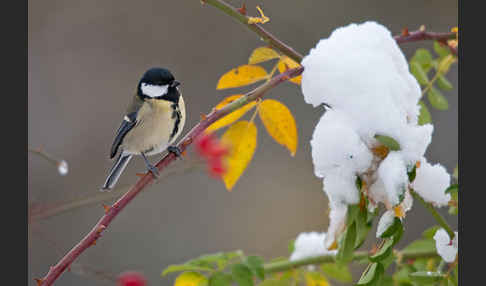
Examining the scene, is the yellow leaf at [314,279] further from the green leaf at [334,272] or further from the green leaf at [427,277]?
the green leaf at [427,277]

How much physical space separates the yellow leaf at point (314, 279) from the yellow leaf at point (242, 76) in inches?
11.3

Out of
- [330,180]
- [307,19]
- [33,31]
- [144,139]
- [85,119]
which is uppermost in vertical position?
[33,31]

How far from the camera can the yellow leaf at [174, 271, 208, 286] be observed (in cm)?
64

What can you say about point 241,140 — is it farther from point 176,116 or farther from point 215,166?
point 176,116

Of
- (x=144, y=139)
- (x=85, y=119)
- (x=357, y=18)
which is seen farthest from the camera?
(x=85, y=119)

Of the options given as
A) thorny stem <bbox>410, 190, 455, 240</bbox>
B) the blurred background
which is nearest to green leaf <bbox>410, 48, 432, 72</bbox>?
thorny stem <bbox>410, 190, 455, 240</bbox>

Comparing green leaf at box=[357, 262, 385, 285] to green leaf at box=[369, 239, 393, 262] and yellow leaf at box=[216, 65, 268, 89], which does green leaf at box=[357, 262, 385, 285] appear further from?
yellow leaf at box=[216, 65, 268, 89]

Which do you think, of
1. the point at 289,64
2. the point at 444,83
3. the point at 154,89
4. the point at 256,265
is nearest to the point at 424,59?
the point at 444,83

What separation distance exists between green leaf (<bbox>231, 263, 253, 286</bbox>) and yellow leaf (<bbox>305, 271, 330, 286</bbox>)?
0.48 feet

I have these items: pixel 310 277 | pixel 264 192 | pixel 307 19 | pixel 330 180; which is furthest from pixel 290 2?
pixel 330 180

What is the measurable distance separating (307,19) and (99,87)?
0.95m

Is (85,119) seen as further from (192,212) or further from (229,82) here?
(229,82)

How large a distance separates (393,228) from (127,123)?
0.79 meters

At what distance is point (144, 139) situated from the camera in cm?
108
